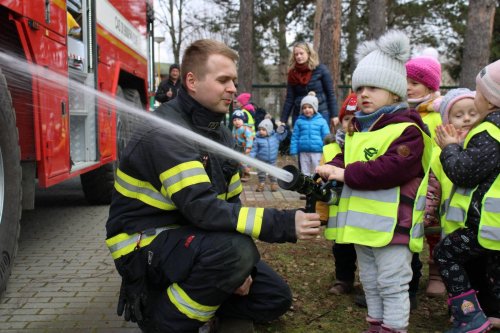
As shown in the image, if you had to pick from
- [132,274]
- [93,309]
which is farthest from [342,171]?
[93,309]

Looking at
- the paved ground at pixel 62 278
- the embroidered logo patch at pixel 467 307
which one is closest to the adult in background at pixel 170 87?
the paved ground at pixel 62 278

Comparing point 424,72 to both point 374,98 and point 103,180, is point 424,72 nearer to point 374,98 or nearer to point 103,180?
point 374,98

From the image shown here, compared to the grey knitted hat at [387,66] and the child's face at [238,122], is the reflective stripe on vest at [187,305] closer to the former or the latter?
the grey knitted hat at [387,66]

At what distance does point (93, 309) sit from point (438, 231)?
230 cm

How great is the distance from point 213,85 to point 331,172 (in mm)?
794

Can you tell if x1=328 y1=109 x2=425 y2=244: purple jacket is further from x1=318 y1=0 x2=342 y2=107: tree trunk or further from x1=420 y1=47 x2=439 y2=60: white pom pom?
x1=318 y1=0 x2=342 y2=107: tree trunk

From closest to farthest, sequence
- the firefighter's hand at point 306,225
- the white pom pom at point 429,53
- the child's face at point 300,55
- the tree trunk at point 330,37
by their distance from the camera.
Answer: the firefighter's hand at point 306,225 → the white pom pom at point 429,53 → the child's face at point 300,55 → the tree trunk at point 330,37

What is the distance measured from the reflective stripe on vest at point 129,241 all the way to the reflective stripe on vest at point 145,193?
135 millimetres

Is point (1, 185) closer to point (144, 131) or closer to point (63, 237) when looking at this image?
point (144, 131)

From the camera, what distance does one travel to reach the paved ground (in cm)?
318

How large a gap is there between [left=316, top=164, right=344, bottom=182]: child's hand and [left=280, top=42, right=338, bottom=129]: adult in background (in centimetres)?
387

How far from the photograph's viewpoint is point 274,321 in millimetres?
3205

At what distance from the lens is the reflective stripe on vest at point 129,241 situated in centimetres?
272

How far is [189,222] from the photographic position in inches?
113
